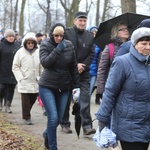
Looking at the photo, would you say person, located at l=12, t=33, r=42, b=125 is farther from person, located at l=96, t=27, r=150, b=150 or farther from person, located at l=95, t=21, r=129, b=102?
person, located at l=96, t=27, r=150, b=150

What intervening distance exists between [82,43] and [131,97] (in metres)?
3.36

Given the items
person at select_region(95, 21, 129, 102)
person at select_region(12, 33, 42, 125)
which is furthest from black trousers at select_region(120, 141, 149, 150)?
person at select_region(12, 33, 42, 125)

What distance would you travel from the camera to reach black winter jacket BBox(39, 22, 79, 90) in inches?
220

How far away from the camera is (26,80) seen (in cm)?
800

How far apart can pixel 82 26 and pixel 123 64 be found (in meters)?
3.24

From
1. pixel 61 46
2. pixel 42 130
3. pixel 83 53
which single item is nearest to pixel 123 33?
pixel 61 46

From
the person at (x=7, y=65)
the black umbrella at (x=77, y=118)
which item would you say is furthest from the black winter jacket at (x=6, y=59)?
the black umbrella at (x=77, y=118)

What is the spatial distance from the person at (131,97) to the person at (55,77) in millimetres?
1881

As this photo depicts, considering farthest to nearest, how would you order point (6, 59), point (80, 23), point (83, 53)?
point (6, 59), point (83, 53), point (80, 23)

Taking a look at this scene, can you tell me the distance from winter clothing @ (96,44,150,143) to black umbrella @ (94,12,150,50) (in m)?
2.07

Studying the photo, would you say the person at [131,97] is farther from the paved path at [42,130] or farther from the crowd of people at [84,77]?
the paved path at [42,130]

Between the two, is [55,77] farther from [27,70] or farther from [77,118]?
[27,70]

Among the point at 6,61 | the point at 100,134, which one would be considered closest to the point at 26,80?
the point at 6,61

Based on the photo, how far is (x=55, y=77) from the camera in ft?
18.6
